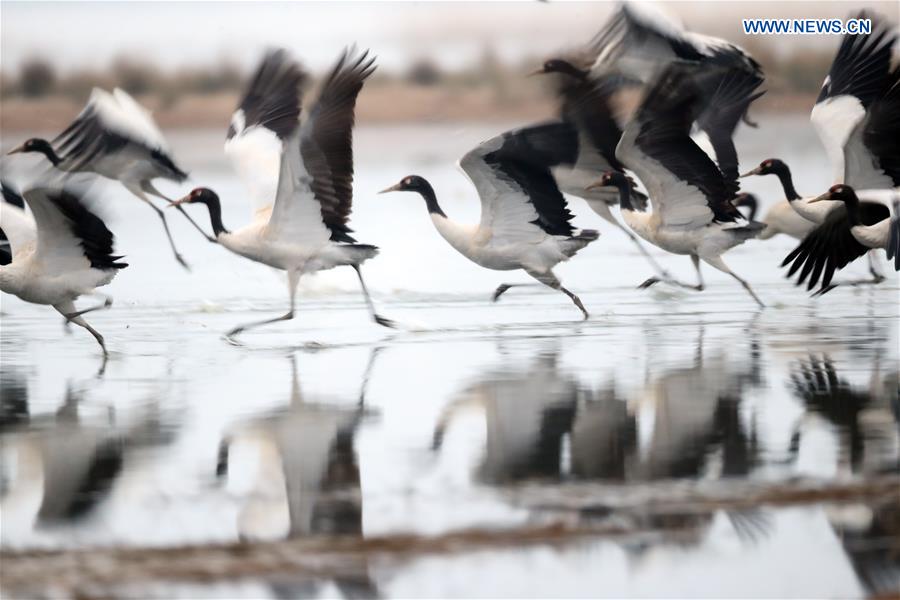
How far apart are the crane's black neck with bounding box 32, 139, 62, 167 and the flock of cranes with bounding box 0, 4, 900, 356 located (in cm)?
2

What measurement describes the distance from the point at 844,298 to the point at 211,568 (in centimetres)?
909

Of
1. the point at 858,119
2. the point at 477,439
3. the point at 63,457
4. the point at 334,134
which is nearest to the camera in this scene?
the point at 63,457

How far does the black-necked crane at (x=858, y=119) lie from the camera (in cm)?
1377

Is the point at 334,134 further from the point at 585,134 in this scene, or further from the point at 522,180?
the point at 585,134

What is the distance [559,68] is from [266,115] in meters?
2.79

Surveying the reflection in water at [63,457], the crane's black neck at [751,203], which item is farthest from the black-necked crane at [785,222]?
the reflection in water at [63,457]

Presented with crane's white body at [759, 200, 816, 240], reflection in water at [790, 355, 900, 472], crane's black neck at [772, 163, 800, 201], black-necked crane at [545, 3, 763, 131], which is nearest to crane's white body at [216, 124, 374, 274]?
black-necked crane at [545, 3, 763, 131]

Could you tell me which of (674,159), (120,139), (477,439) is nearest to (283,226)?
(674,159)

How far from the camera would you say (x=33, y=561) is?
19.1 ft

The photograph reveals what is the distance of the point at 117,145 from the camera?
582 inches

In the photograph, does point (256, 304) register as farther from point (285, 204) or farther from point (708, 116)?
point (708, 116)

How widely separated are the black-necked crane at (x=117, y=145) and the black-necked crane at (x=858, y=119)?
582 cm

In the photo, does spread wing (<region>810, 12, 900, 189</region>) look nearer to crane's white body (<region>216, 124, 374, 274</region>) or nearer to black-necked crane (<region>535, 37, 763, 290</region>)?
black-necked crane (<region>535, 37, 763, 290</region>)

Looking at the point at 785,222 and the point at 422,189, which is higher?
the point at 422,189
